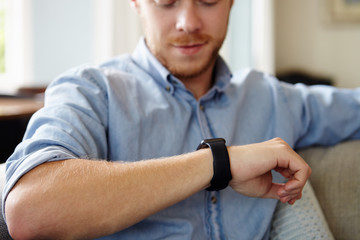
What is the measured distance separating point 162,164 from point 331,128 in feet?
2.34

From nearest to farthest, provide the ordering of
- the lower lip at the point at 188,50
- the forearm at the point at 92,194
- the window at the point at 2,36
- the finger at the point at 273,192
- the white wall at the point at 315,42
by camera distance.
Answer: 1. the forearm at the point at 92,194
2. the finger at the point at 273,192
3. the lower lip at the point at 188,50
4. the window at the point at 2,36
5. the white wall at the point at 315,42

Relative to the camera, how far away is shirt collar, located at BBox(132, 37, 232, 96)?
44.5 inches

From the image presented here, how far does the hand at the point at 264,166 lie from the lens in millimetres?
826

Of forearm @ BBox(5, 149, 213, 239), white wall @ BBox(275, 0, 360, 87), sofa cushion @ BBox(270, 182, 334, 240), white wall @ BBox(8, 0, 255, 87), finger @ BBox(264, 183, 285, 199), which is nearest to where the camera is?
forearm @ BBox(5, 149, 213, 239)

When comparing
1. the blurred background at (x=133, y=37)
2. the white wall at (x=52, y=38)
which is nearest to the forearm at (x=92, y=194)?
the blurred background at (x=133, y=37)

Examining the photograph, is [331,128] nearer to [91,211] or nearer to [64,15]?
[91,211]

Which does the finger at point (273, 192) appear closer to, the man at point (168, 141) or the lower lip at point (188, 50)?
the man at point (168, 141)

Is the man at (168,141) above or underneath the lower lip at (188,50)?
underneath

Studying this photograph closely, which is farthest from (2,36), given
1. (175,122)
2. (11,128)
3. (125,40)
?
(175,122)

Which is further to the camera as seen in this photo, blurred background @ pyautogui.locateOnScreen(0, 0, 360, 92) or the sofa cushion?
blurred background @ pyautogui.locateOnScreen(0, 0, 360, 92)

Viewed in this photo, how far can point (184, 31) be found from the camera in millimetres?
1095

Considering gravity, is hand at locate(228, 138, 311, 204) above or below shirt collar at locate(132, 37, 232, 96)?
below

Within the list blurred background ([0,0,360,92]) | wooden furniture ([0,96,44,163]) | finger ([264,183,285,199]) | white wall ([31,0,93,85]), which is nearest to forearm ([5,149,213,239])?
finger ([264,183,285,199])

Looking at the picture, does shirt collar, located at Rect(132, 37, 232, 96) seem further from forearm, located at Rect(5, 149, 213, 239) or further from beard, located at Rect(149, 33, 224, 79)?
forearm, located at Rect(5, 149, 213, 239)
